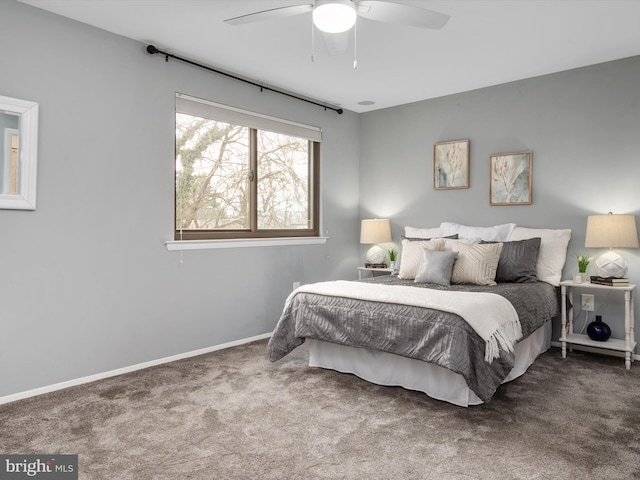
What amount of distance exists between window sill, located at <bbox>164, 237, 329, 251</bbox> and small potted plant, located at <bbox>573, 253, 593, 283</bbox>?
8.06 feet

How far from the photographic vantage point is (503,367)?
2.63 metres

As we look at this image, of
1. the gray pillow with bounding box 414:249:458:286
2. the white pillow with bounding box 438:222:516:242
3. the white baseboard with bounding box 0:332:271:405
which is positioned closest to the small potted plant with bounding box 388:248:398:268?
the white pillow with bounding box 438:222:516:242

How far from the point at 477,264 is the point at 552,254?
0.78m

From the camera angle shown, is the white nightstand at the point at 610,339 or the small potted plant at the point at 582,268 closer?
the white nightstand at the point at 610,339

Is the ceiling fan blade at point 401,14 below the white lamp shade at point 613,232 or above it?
above

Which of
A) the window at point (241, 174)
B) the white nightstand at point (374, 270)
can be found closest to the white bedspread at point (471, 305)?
the window at point (241, 174)

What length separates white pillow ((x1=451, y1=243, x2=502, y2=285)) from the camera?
362 cm

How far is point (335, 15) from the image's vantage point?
2.26 m

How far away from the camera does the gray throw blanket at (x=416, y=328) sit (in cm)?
253

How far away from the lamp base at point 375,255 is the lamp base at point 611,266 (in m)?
2.07

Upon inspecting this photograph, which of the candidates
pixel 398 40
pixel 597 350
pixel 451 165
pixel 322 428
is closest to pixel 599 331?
pixel 597 350

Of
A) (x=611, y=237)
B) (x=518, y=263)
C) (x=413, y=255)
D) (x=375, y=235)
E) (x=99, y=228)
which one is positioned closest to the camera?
(x=99, y=228)

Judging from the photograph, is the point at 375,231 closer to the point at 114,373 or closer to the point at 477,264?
the point at 477,264

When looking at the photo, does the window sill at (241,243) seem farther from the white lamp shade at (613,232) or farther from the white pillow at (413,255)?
the white lamp shade at (613,232)
